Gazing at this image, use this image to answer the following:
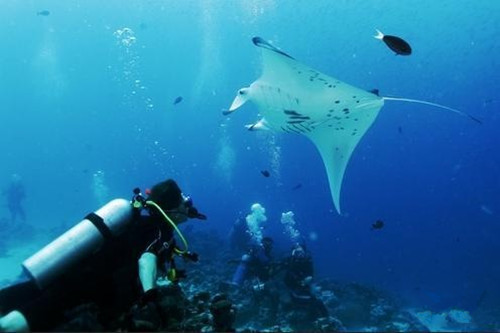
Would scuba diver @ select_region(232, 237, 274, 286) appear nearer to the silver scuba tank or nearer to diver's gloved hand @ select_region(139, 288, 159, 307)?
the silver scuba tank

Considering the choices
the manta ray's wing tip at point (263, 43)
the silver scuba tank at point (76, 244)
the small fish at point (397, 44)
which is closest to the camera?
the silver scuba tank at point (76, 244)

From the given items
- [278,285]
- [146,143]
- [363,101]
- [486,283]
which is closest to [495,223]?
[486,283]

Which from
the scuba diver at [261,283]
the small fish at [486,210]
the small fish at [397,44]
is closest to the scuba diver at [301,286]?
the scuba diver at [261,283]

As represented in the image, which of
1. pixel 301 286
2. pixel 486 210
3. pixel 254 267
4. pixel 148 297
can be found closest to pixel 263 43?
→ pixel 148 297

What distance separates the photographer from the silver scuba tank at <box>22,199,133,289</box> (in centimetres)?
289

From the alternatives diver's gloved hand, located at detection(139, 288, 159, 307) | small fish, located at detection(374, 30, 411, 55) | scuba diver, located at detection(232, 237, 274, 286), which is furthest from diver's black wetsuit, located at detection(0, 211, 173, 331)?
scuba diver, located at detection(232, 237, 274, 286)

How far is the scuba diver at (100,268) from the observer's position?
109 inches

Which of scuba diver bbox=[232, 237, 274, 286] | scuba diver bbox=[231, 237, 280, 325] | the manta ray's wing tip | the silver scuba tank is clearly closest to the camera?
the silver scuba tank

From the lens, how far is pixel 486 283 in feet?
80.3

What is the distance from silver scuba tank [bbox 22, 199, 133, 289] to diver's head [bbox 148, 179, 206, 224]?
11.5 inches

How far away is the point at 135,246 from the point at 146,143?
98.6 meters

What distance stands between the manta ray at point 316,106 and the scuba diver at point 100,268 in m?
2.40

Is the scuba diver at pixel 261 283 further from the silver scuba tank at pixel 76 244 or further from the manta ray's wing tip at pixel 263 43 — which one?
the silver scuba tank at pixel 76 244

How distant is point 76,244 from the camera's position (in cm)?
302
